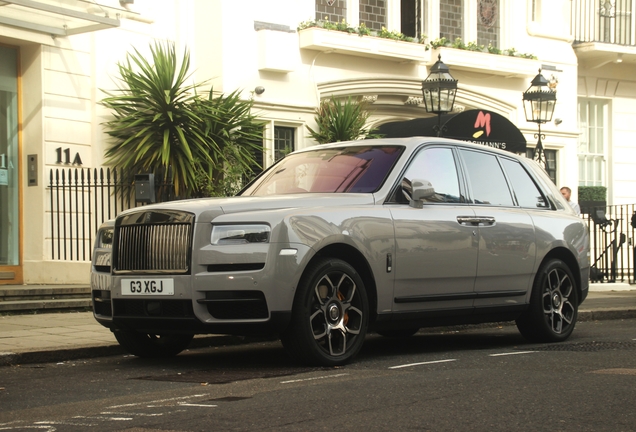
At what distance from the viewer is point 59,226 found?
15.1m

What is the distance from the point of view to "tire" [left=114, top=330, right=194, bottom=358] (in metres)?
8.34

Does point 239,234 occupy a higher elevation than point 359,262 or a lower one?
higher

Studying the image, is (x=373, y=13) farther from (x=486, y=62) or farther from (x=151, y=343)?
(x=151, y=343)

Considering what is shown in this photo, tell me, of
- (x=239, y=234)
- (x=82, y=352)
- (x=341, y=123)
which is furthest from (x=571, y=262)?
(x=341, y=123)

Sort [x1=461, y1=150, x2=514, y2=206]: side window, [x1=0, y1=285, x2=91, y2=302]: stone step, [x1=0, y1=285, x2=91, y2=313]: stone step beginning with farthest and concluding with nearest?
[x1=0, y1=285, x2=91, y2=302]: stone step
[x1=0, y1=285, x2=91, y2=313]: stone step
[x1=461, y1=150, x2=514, y2=206]: side window

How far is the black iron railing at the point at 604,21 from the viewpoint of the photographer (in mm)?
24438

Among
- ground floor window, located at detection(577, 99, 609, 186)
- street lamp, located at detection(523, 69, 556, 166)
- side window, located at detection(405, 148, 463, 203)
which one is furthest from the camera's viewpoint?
ground floor window, located at detection(577, 99, 609, 186)

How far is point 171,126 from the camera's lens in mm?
15391

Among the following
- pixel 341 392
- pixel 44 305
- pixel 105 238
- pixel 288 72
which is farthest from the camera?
pixel 288 72

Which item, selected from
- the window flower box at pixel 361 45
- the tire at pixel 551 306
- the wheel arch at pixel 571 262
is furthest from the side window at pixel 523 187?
the window flower box at pixel 361 45

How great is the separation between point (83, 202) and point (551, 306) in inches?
314

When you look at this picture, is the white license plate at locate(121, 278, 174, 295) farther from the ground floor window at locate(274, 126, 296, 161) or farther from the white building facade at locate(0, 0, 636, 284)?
the ground floor window at locate(274, 126, 296, 161)

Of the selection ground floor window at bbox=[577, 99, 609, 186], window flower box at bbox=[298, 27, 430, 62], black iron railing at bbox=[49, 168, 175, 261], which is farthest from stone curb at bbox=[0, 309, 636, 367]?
ground floor window at bbox=[577, 99, 609, 186]

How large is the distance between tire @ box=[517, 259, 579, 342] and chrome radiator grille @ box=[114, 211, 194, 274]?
3.67 m
